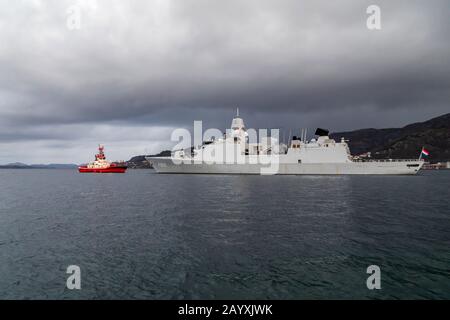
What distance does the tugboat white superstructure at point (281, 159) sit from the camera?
64375 mm

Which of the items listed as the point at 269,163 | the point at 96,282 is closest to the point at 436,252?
the point at 96,282

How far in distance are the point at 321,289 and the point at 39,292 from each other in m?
8.83

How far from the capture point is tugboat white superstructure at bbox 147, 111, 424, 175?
6438cm

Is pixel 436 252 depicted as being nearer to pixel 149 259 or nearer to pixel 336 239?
pixel 336 239

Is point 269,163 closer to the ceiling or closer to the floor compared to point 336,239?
closer to the ceiling

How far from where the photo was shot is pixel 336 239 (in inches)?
515

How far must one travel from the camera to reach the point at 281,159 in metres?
67.8
